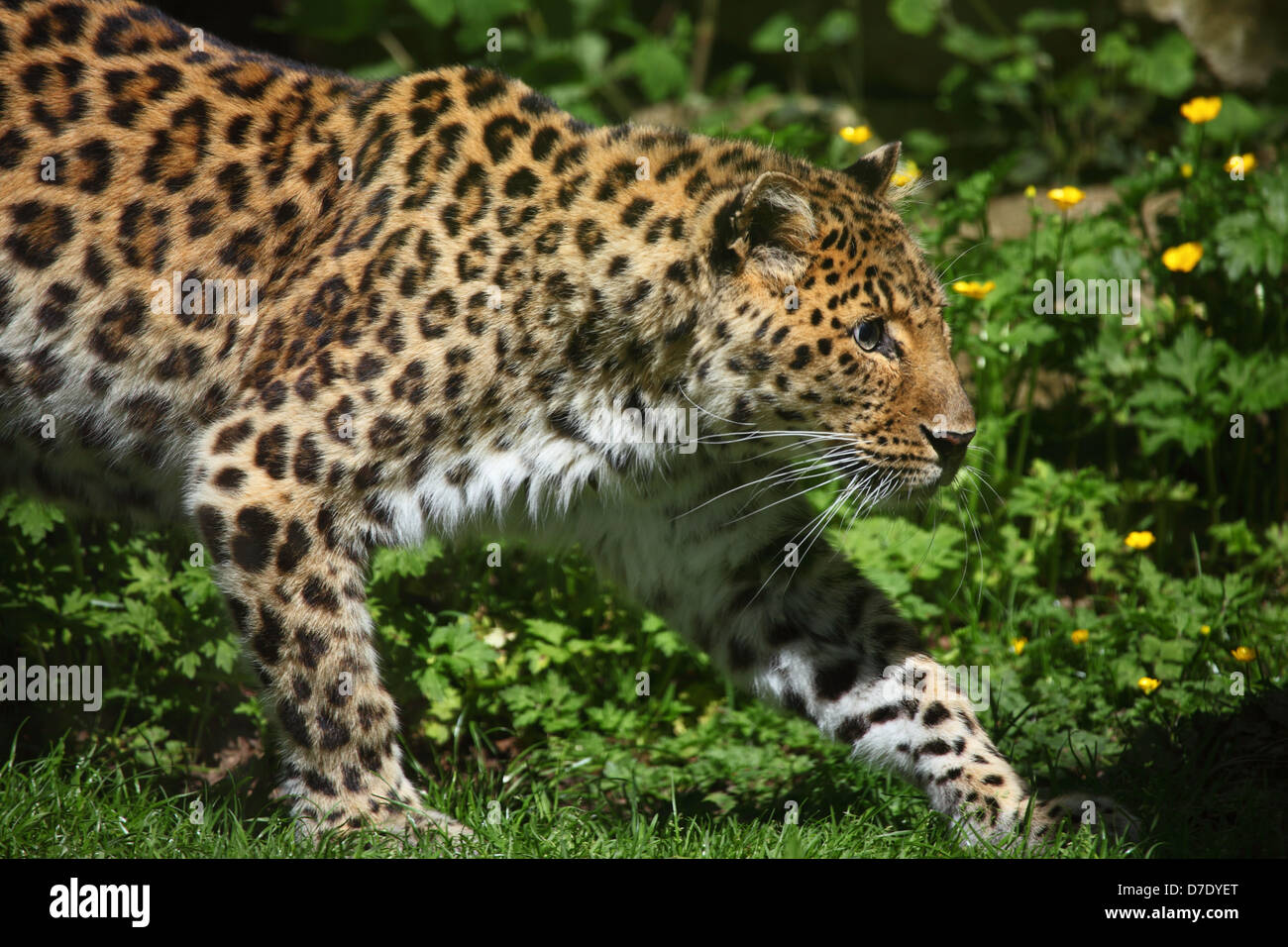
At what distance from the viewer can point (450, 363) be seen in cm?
457

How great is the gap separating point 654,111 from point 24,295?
6424mm

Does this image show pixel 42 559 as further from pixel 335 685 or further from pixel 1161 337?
pixel 1161 337

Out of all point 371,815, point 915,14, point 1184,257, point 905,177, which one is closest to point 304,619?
point 371,815

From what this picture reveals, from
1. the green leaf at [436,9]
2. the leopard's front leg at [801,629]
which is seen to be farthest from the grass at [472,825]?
the green leaf at [436,9]

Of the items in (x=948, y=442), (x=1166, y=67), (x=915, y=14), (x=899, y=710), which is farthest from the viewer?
(x=915, y=14)

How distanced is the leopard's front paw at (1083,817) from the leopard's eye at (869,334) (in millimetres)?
1604

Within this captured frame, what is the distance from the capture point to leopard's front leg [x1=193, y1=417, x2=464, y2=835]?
4500 mm

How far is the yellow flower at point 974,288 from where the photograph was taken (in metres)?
6.38

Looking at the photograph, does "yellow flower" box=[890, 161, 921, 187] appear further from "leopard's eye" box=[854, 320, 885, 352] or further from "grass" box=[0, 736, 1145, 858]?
"grass" box=[0, 736, 1145, 858]

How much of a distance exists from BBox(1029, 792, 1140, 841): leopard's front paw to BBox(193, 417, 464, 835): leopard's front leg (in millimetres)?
1896

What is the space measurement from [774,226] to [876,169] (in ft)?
2.53

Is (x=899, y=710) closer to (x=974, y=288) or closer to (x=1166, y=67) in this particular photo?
(x=974, y=288)

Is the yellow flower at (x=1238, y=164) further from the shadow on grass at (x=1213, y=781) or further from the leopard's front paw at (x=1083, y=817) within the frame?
the leopard's front paw at (x=1083, y=817)

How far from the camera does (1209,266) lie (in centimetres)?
662
